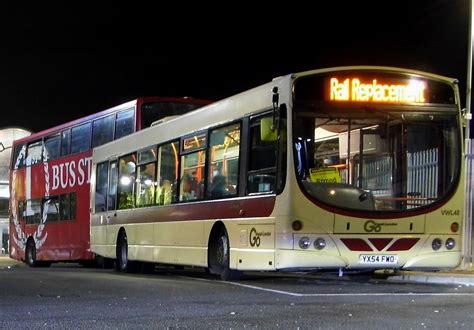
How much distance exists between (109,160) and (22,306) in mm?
10061

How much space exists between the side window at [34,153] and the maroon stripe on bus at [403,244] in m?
16.9

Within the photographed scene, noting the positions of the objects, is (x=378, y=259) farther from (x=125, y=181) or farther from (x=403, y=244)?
(x=125, y=181)

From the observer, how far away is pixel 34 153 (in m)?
25.5

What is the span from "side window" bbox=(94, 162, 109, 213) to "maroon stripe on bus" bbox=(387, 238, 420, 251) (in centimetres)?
946

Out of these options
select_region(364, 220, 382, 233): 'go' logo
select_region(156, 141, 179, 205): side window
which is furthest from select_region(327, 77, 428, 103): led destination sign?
select_region(156, 141, 179, 205): side window

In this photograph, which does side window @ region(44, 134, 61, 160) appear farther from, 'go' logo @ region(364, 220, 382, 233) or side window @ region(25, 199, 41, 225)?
'go' logo @ region(364, 220, 382, 233)

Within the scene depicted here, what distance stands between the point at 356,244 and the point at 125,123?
10.6 m

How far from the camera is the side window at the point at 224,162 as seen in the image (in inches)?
473

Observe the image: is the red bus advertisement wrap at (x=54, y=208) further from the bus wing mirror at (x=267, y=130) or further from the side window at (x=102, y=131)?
the bus wing mirror at (x=267, y=130)

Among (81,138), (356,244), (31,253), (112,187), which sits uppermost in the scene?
(81,138)

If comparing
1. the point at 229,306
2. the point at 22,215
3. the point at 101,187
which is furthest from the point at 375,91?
the point at 22,215

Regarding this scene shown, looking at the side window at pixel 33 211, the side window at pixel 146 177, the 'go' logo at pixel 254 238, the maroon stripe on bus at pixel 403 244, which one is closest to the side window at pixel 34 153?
the side window at pixel 33 211

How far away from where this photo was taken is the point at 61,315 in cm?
753

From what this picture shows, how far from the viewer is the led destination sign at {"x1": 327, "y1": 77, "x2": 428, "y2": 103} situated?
1096 centimetres
